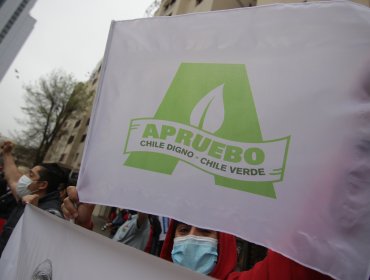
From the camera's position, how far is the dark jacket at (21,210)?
237 cm

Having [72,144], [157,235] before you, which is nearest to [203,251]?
[157,235]

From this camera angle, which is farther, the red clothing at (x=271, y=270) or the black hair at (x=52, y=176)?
the black hair at (x=52, y=176)

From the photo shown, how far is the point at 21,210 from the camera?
8.18 ft

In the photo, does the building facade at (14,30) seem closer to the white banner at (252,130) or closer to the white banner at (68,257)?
the white banner at (68,257)

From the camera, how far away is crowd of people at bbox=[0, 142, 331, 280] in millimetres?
1176

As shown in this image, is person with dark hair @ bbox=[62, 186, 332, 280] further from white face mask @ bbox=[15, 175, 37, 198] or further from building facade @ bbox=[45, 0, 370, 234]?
building facade @ bbox=[45, 0, 370, 234]

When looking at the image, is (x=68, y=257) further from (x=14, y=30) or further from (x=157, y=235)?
(x=14, y=30)

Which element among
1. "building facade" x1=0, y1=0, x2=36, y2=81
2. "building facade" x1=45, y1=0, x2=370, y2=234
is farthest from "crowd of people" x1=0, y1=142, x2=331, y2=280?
"building facade" x1=0, y1=0, x2=36, y2=81

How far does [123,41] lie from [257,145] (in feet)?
3.21

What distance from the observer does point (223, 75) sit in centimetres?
132

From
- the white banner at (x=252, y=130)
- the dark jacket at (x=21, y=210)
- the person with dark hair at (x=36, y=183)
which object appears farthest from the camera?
the person with dark hair at (x=36, y=183)

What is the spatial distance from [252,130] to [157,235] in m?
2.14

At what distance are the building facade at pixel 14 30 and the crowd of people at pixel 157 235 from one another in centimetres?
12534

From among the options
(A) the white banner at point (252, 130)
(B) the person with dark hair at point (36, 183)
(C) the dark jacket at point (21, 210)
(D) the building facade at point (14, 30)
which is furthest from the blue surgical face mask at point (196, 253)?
(D) the building facade at point (14, 30)
